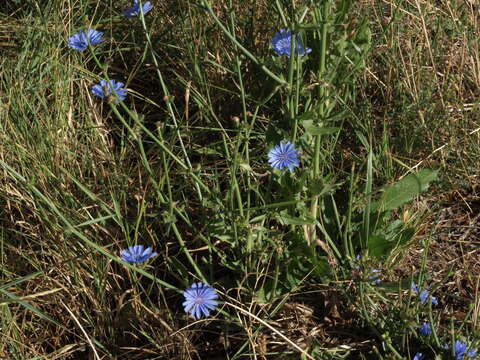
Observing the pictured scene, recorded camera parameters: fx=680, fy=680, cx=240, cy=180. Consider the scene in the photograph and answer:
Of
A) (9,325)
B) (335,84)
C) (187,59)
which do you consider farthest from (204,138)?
(9,325)

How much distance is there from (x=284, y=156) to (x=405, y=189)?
1.58 ft

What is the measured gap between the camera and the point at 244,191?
1.93m

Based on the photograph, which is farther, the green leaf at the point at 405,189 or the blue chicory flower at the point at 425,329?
the green leaf at the point at 405,189

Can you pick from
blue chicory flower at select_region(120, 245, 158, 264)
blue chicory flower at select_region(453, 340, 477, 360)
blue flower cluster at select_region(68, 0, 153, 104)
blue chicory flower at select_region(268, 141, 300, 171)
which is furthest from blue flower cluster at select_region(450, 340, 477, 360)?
blue flower cluster at select_region(68, 0, 153, 104)

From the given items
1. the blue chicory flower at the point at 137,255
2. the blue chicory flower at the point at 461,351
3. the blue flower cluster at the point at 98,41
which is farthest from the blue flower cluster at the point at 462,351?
the blue flower cluster at the point at 98,41

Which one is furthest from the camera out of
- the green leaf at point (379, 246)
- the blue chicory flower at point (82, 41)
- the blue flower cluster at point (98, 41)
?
the green leaf at point (379, 246)

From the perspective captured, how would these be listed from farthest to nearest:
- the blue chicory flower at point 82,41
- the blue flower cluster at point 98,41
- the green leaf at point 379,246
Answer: the green leaf at point 379,246 → the blue chicory flower at point 82,41 → the blue flower cluster at point 98,41

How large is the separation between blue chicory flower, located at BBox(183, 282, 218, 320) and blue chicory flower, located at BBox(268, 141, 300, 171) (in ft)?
1.13

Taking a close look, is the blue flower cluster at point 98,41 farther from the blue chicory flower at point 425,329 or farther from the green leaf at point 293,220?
the blue chicory flower at point 425,329

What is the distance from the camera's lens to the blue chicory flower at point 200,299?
161 cm

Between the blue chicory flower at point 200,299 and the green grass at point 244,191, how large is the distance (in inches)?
1.4

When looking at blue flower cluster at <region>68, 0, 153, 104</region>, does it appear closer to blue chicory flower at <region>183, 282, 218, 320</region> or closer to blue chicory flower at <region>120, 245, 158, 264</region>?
blue chicory flower at <region>120, 245, 158, 264</region>

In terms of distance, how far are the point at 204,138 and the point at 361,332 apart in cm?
78

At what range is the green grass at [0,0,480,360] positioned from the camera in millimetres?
1677
